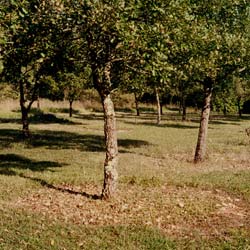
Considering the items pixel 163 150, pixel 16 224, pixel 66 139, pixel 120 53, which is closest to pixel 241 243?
pixel 16 224

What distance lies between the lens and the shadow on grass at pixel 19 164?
23.5 m

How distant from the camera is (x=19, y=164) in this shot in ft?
83.2

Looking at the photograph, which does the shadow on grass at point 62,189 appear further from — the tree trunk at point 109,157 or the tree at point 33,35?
the tree at point 33,35

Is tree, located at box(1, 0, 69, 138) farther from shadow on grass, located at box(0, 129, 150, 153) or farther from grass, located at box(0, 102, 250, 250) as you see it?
shadow on grass, located at box(0, 129, 150, 153)

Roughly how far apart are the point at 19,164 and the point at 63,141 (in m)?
12.2

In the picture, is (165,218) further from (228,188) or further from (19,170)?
(19,170)

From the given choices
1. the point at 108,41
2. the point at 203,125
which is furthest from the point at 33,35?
the point at 203,125

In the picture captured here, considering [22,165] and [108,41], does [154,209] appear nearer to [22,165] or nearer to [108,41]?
[108,41]

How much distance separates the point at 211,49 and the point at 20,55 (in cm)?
794

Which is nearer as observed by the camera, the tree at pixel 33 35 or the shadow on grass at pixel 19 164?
the tree at pixel 33 35

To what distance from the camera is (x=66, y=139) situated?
3903 centimetres

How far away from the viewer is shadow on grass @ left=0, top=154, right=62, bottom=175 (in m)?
23.5

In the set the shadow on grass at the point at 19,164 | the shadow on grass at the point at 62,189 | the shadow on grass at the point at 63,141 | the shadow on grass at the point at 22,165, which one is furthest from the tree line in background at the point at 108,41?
the shadow on grass at the point at 63,141

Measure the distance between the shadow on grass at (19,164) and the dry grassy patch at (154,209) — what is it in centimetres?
545
